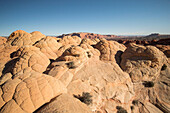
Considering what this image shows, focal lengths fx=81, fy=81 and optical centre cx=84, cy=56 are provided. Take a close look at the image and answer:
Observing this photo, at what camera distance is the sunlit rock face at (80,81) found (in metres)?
6.75

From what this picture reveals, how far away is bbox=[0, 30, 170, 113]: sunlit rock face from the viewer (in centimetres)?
675

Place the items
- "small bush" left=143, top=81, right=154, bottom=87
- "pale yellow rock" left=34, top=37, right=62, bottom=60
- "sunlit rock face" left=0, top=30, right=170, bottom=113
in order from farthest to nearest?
"pale yellow rock" left=34, top=37, right=62, bottom=60 → "small bush" left=143, top=81, right=154, bottom=87 → "sunlit rock face" left=0, top=30, right=170, bottom=113

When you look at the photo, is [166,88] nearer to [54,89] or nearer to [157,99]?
[157,99]

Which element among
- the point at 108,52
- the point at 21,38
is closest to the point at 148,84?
the point at 108,52

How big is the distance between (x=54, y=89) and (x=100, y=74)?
792 cm

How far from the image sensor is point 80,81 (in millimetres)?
11773

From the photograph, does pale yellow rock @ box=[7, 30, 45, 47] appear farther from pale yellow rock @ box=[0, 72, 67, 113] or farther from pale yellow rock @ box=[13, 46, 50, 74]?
pale yellow rock @ box=[0, 72, 67, 113]

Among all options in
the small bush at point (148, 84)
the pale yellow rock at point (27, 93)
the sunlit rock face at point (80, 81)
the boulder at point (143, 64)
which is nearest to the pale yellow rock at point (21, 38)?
the sunlit rock face at point (80, 81)

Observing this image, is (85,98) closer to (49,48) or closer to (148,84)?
(49,48)

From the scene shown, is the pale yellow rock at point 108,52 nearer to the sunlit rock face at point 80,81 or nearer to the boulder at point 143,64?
the sunlit rock face at point 80,81

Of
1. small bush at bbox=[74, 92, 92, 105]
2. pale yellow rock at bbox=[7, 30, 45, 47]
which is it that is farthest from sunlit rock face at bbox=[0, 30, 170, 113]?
pale yellow rock at bbox=[7, 30, 45, 47]

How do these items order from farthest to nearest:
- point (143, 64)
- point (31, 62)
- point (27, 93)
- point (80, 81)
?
1. point (143, 64)
2. point (31, 62)
3. point (80, 81)
4. point (27, 93)

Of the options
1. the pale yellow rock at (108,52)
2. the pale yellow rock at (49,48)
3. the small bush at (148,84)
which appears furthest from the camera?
the pale yellow rock at (108,52)

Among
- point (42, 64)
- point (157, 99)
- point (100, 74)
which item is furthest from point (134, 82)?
point (42, 64)
